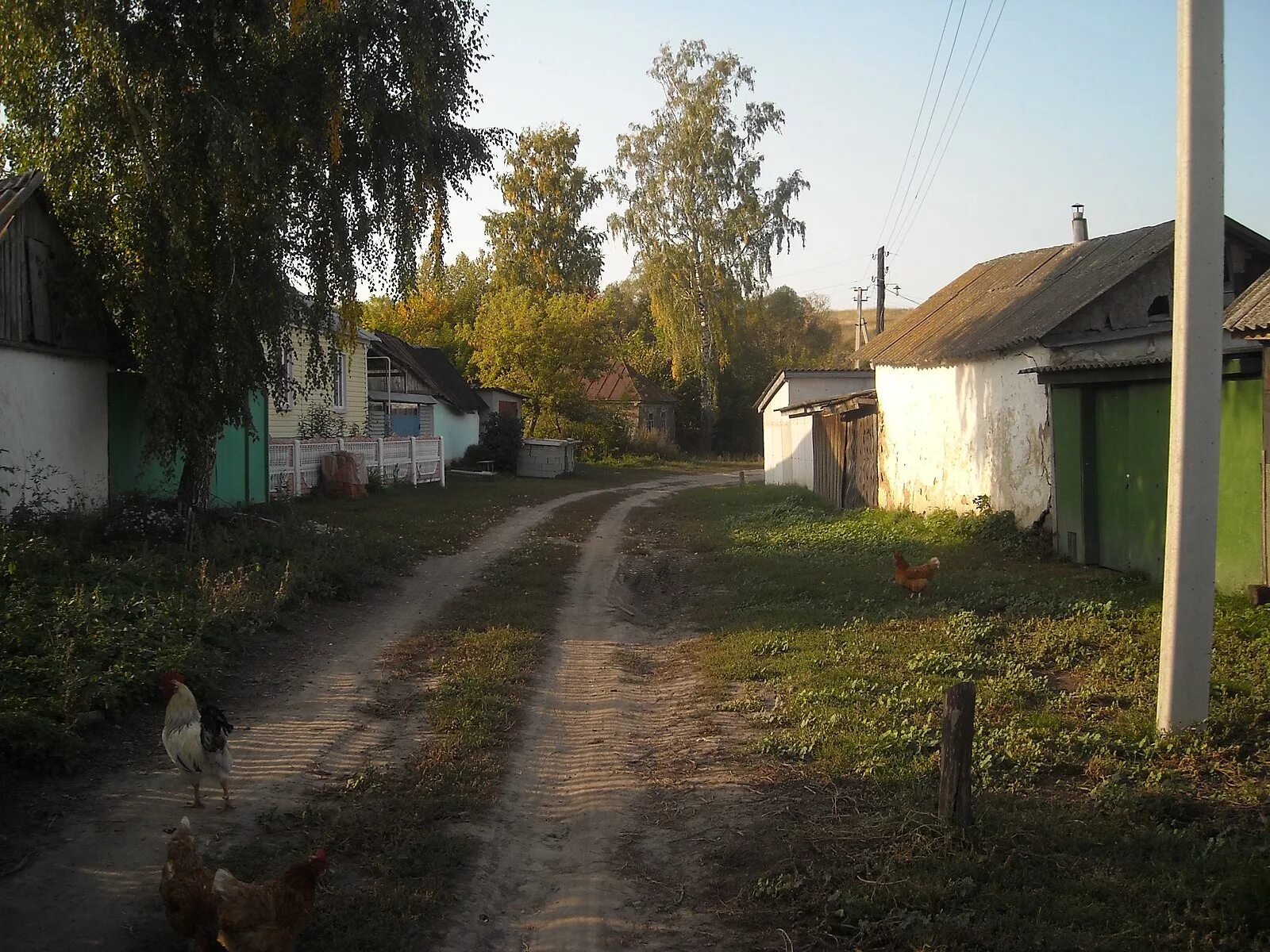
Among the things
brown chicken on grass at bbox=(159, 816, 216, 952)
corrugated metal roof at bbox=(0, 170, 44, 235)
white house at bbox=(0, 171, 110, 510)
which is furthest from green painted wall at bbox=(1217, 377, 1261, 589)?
corrugated metal roof at bbox=(0, 170, 44, 235)

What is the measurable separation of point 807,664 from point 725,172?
112 ft

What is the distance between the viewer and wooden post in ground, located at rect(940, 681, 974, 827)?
16.4 ft

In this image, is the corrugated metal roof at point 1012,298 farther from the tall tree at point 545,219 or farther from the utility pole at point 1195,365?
the tall tree at point 545,219

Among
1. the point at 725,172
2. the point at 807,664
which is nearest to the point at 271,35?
the point at 807,664

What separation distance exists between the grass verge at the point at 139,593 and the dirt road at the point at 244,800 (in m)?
0.57

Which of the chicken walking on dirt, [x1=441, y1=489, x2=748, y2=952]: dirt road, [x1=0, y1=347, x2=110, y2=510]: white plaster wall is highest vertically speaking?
[x1=0, y1=347, x2=110, y2=510]: white plaster wall

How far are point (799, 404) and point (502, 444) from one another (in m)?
11.8

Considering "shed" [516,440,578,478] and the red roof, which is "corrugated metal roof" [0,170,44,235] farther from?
the red roof

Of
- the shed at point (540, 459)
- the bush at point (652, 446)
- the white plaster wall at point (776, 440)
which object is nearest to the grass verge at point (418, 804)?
the white plaster wall at point (776, 440)

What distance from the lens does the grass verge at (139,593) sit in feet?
22.2

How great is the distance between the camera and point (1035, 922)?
4.23 meters

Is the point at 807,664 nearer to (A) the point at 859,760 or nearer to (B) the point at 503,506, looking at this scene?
(A) the point at 859,760

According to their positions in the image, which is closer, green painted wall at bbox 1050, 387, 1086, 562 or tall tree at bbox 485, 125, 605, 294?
green painted wall at bbox 1050, 387, 1086, 562

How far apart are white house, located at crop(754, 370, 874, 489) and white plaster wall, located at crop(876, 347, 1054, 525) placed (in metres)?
7.18
